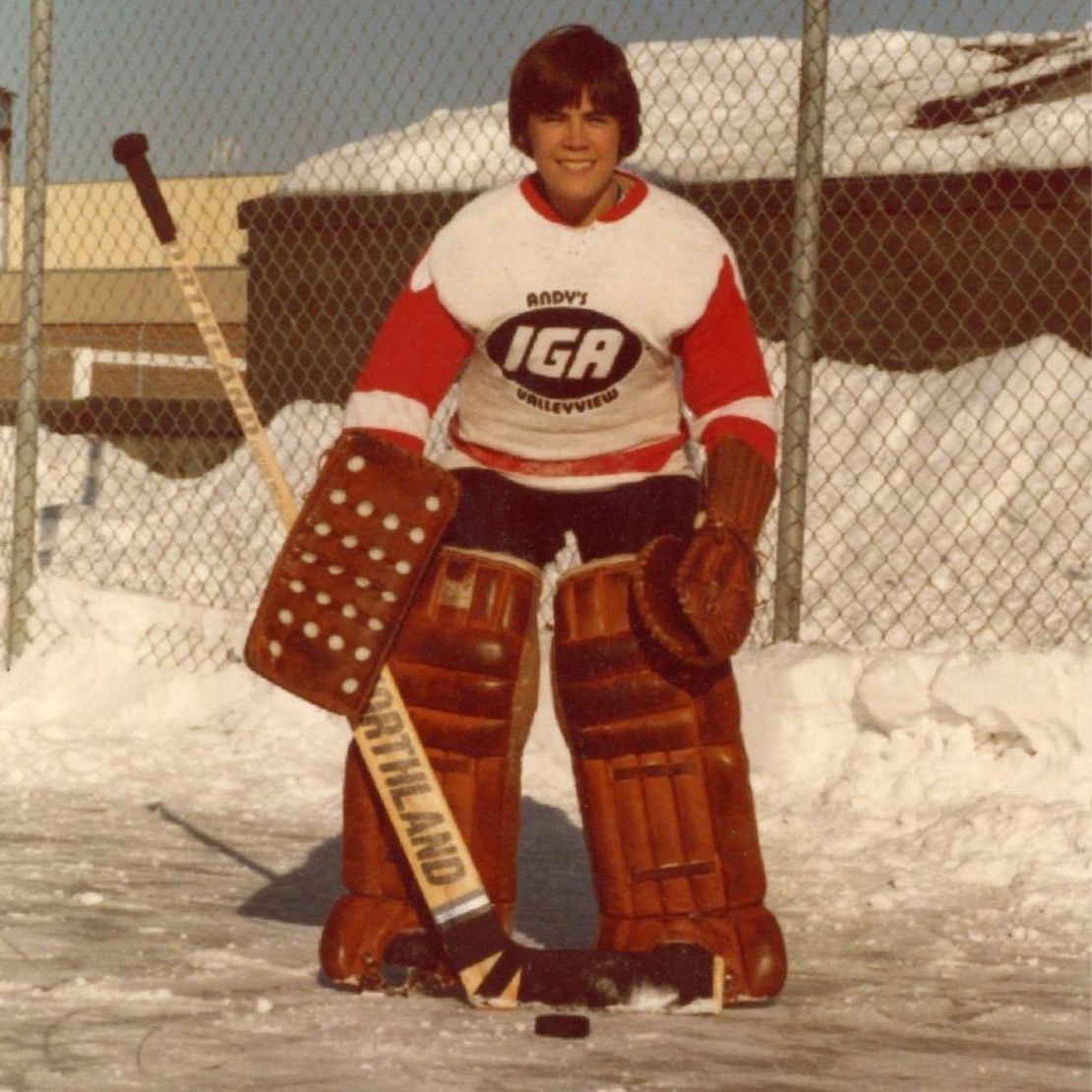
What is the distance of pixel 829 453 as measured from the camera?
9586mm

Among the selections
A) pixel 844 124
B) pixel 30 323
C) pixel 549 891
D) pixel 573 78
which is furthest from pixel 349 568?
pixel 844 124

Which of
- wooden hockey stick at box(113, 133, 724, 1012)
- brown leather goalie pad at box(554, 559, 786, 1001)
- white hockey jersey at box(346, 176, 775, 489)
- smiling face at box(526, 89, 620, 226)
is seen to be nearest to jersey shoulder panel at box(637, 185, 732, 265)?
white hockey jersey at box(346, 176, 775, 489)

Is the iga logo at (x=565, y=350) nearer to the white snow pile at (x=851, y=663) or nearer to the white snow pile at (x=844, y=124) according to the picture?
the white snow pile at (x=851, y=663)

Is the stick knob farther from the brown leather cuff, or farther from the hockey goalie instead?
the brown leather cuff

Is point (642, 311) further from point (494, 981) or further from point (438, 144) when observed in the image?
point (438, 144)

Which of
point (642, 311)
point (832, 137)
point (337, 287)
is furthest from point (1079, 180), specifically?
point (642, 311)

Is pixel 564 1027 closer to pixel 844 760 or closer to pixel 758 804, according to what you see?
pixel 758 804

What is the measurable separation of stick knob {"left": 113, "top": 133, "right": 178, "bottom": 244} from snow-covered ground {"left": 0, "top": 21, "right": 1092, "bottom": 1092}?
1360 millimetres

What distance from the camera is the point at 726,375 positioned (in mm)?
4055

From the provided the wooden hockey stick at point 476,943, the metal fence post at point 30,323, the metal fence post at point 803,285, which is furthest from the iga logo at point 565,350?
the metal fence post at point 30,323

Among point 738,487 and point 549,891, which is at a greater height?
point 738,487

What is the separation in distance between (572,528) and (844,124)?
664 centimetres

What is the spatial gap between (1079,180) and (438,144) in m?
3.71

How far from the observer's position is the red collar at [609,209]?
158 inches
